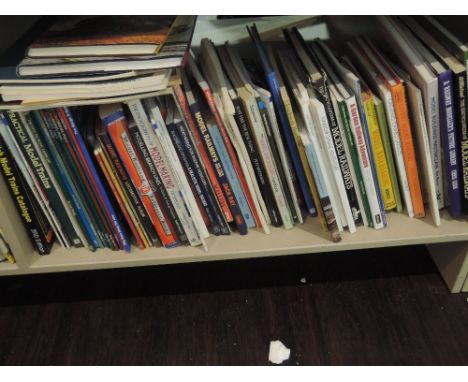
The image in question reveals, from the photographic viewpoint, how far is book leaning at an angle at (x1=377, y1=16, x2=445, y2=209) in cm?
72

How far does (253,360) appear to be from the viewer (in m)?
0.88

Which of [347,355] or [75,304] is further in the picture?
[75,304]

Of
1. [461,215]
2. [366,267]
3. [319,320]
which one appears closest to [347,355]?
[319,320]

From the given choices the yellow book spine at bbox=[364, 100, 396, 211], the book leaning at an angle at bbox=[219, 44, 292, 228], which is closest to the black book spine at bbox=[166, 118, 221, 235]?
the book leaning at an angle at bbox=[219, 44, 292, 228]

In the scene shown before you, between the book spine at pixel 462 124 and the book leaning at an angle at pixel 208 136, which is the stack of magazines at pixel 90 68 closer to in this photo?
the book leaning at an angle at pixel 208 136

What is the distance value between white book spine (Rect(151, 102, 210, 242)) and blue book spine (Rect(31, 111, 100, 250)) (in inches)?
6.8

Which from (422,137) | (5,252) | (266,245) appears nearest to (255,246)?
(266,245)

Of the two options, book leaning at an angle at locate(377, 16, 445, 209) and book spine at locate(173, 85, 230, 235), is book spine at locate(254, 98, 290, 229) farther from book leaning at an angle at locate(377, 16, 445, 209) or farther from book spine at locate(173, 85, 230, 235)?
book leaning at an angle at locate(377, 16, 445, 209)

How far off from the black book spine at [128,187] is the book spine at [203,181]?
0.11 m

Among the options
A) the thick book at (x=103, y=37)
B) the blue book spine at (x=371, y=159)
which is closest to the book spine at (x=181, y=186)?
the thick book at (x=103, y=37)

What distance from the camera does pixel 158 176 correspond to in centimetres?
78

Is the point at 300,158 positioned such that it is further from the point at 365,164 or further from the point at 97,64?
the point at 97,64

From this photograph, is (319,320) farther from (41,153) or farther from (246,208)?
(41,153)

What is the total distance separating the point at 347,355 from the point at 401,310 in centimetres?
16
